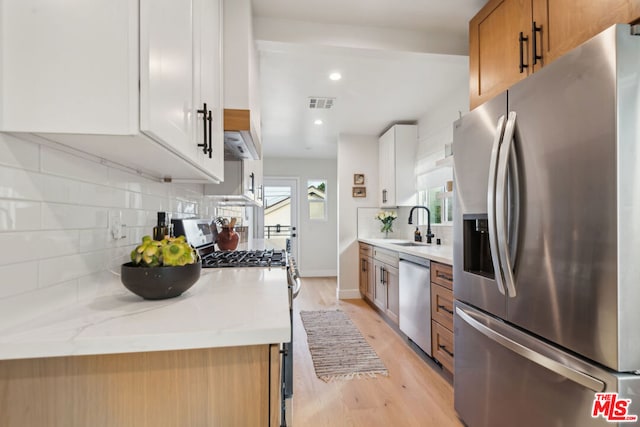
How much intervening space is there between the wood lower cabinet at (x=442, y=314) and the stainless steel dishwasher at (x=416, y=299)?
7 centimetres

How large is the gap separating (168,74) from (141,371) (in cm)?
75

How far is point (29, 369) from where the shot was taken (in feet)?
2.20

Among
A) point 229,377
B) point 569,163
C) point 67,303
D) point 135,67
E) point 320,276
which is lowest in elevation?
point 320,276

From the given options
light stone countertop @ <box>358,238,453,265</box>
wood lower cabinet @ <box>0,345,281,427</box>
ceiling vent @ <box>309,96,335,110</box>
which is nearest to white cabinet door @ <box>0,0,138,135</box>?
wood lower cabinet @ <box>0,345,281,427</box>

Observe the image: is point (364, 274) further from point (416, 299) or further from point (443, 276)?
point (443, 276)

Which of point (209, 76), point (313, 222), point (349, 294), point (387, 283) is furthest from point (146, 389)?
point (313, 222)

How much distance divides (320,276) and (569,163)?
5785mm

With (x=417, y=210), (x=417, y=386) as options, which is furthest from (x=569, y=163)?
(x=417, y=210)

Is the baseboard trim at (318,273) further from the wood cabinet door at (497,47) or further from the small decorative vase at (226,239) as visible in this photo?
the wood cabinet door at (497,47)

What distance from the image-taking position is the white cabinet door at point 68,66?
69 cm

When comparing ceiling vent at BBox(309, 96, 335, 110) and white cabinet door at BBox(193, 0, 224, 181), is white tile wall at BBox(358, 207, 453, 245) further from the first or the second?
white cabinet door at BBox(193, 0, 224, 181)

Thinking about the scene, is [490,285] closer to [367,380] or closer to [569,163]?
[569,163]

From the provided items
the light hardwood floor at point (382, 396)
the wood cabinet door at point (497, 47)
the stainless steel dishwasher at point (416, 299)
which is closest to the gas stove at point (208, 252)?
the light hardwood floor at point (382, 396)

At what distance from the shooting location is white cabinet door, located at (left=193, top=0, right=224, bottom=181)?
1155 millimetres
